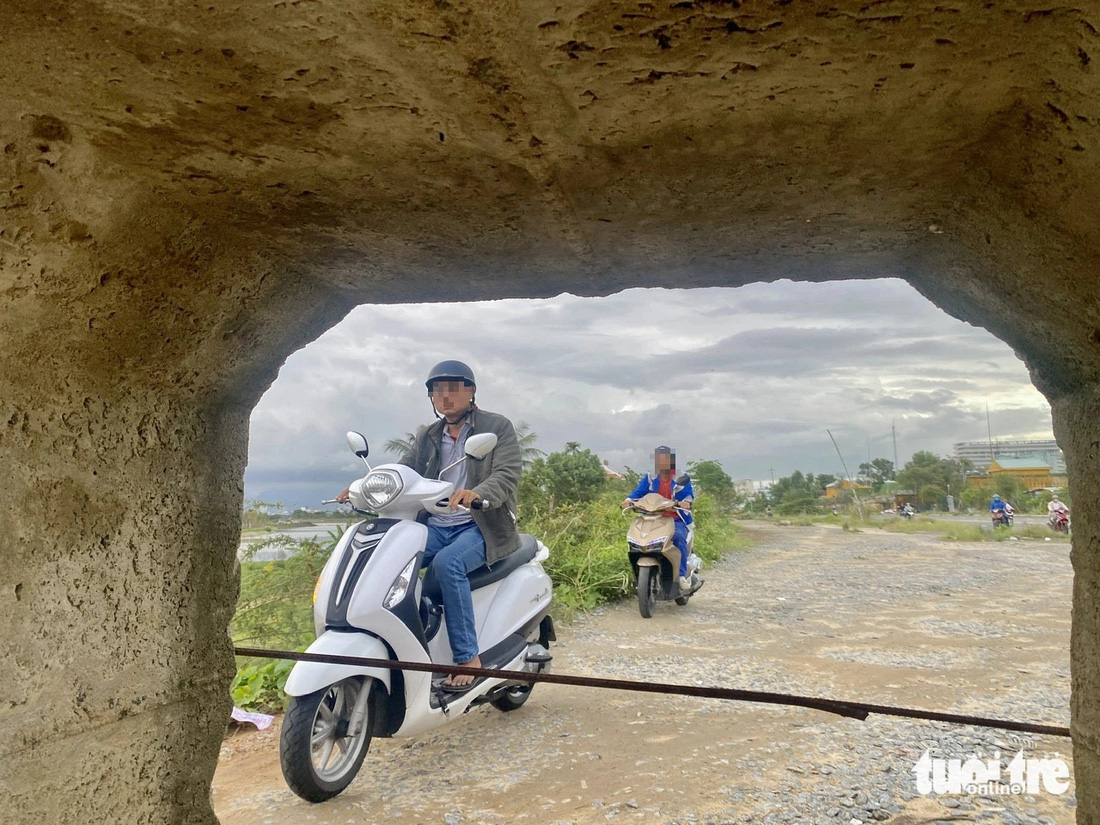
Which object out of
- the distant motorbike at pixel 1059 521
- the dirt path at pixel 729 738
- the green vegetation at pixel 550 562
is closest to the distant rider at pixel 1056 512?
the distant motorbike at pixel 1059 521

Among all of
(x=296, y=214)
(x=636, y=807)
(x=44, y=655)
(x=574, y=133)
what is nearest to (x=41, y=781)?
(x=44, y=655)

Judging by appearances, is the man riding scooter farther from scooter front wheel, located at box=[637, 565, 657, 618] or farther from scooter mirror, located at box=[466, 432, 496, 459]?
scooter front wheel, located at box=[637, 565, 657, 618]

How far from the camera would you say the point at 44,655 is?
1277 millimetres

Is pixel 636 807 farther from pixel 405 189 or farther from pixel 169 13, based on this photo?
pixel 169 13

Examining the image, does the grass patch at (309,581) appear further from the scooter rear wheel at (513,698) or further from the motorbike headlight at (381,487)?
the scooter rear wheel at (513,698)

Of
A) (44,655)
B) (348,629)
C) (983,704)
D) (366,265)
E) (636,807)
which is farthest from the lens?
(983,704)

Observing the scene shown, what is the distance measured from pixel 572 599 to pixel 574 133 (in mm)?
6688

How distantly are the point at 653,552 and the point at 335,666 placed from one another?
4330mm

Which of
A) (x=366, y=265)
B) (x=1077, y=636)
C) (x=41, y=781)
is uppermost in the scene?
(x=366, y=265)

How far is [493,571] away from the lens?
3793 mm

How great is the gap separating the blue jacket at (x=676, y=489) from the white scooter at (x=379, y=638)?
360cm

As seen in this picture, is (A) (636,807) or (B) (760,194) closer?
(B) (760,194)

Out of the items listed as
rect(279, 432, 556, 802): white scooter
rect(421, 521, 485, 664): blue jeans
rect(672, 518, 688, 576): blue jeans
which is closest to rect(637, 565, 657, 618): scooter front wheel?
rect(672, 518, 688, 576): blue jeans

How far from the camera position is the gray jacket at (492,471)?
11.5ft
